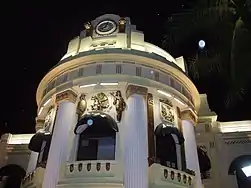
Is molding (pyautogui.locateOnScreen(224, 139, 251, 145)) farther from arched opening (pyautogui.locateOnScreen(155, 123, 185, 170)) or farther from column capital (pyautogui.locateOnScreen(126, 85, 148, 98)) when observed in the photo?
column capital (pyautogui.locateOnScreen(126, 85, 148, 98))

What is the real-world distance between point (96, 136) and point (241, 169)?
24.5 feet

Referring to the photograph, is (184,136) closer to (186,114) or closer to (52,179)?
(186,114)

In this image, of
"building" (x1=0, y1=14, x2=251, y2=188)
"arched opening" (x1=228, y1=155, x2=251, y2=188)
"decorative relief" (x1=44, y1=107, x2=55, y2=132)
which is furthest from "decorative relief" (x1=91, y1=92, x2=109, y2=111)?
"arched opening" (x1=228, y1=155, x2=251, y2=188)

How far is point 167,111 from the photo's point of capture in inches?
696

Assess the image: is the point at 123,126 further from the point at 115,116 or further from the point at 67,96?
the point at 67,96

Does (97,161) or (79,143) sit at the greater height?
(79,143)

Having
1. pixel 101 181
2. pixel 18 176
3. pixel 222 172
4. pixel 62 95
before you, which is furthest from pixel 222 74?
pixel 18 176

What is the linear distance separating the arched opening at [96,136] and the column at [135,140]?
0.58m

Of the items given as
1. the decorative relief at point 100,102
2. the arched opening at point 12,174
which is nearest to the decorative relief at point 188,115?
the decorative relief at point 100,102

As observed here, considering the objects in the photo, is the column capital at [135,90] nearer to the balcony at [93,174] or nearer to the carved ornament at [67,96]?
the carved ornament at [67,96]

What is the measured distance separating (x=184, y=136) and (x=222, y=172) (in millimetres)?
3575

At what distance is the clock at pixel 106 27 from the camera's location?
19.5 meters

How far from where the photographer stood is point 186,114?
18.3 m

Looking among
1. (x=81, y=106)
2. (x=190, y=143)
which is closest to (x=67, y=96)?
(x=81, y=106)
